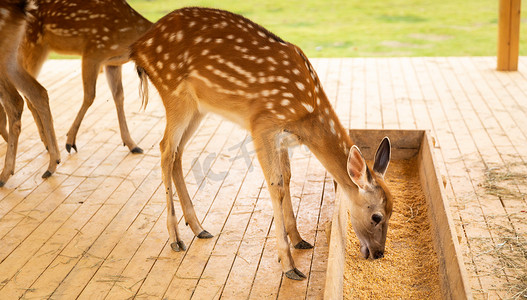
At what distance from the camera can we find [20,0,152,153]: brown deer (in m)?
4.79

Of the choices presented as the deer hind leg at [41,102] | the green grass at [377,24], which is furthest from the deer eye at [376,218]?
the green grass at [377,24]

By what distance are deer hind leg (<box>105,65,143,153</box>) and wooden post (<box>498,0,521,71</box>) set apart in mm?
4545

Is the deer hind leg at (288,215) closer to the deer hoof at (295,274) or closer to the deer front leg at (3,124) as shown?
the deer hoof at (295,274)

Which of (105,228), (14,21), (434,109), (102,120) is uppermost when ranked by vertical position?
(14,21)

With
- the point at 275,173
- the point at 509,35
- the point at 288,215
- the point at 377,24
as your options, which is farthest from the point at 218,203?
the point at 377,24

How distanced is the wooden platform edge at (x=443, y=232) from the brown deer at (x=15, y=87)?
2802 millimetres

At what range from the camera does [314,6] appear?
1346cm

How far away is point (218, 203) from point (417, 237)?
137 cm

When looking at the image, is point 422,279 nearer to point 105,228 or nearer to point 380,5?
point 105,228

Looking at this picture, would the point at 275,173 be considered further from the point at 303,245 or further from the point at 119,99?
the point at 119,99

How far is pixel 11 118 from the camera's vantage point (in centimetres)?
452

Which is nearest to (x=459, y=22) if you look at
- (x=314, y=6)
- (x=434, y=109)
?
(x=314, y=6)

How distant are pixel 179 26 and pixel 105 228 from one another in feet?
4.50

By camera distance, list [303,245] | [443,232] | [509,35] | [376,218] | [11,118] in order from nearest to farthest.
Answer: [443,232] < [376,218] < [303,245] < [11,118] < [509,35]
